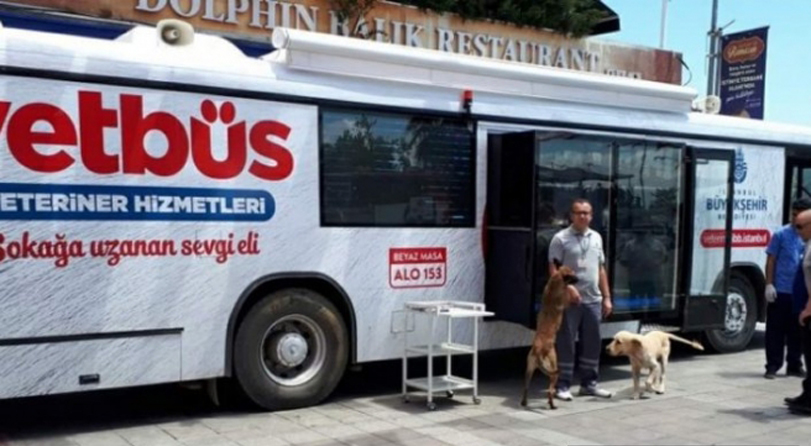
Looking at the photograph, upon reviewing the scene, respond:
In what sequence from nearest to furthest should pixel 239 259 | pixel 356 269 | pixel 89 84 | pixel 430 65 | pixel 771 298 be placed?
pixel 89 84
pixel 239 259
pixel 356 269
pixel 430 65
pixel 771 298

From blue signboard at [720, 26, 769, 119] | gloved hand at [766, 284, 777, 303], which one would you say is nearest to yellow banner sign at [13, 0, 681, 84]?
blue signboard at [720, 26, 769, 119]

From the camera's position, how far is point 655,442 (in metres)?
6.00

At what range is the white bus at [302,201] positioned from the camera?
572cm

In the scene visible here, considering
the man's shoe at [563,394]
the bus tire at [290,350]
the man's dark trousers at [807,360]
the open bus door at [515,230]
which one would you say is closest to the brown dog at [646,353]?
the man's shoe at [563,394]

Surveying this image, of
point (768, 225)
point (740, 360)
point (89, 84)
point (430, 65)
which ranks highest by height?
point (430, 65)

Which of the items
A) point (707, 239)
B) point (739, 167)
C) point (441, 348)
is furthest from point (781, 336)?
point (441, 348)

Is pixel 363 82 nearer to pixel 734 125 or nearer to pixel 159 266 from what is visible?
pixel 159 266

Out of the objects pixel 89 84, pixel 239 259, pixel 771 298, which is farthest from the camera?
pixel 771 298

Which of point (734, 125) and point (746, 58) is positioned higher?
point (746, 58)

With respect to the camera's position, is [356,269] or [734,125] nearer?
[356,269]

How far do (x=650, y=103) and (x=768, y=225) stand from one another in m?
2.63

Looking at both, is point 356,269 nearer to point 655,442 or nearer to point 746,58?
point 655,442

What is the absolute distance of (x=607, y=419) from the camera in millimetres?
6695

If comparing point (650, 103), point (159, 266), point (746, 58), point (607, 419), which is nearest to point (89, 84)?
point (159, 266)
